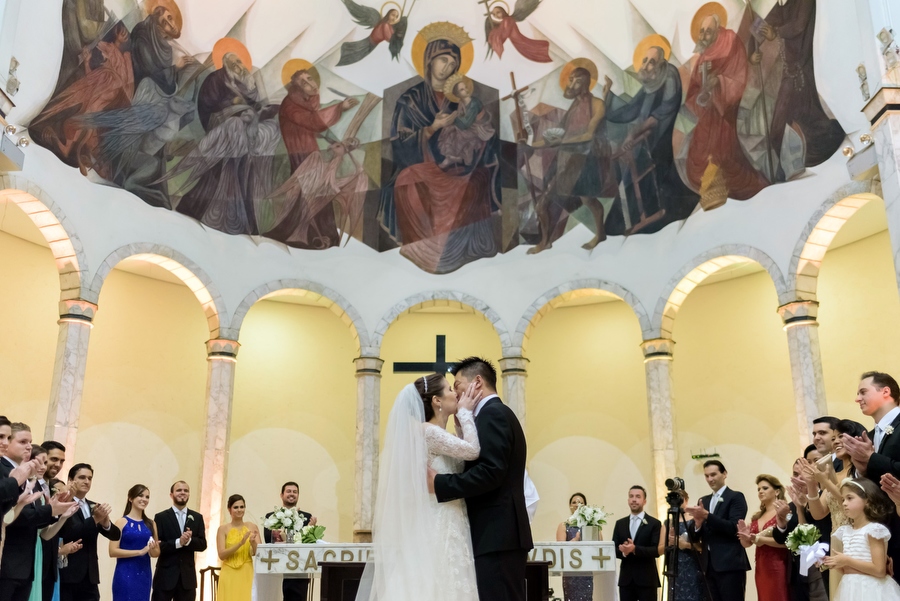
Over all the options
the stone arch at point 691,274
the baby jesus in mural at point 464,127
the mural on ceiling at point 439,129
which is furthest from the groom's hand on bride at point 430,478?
the baby jesus in mural at point 464,127

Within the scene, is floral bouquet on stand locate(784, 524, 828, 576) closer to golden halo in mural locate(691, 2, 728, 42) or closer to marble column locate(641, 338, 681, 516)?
marble column locate(641, 338, 681, 516)

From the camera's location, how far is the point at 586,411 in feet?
55.1

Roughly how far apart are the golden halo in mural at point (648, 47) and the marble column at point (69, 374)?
1003 cm

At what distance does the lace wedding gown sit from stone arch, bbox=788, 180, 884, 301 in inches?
350

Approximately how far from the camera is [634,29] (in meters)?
15.0

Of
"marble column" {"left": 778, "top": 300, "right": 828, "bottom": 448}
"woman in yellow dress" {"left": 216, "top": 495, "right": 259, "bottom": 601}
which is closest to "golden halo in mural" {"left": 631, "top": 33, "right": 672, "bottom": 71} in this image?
"marble column" {"left": 778, "top": 300, "right": 828, "bottom": 448}

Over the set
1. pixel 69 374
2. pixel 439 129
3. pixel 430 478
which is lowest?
pixel 430 478

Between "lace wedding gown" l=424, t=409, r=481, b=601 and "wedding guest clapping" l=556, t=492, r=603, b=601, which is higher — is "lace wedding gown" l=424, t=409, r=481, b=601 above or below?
above

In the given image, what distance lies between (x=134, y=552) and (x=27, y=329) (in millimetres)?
6851

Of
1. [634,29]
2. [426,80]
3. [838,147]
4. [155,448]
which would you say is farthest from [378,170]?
[838,147]

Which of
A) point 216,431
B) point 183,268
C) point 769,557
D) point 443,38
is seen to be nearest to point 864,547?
point 769,557

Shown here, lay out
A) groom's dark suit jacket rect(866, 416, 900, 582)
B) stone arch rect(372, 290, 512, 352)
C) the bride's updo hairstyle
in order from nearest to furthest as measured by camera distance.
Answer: the bride's updo hairstyle, groom's dark suit jacket rect(866, 416, 900, 582), stone arch rect(372, 290, 512, 352)

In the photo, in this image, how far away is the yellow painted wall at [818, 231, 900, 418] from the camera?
13.4m

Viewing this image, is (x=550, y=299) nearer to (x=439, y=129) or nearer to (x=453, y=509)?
(x=439, y=129)
